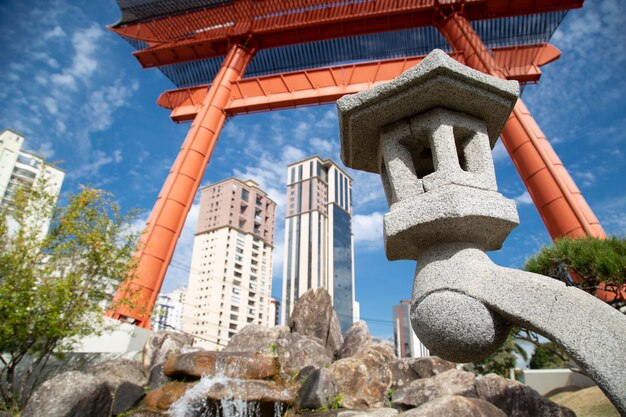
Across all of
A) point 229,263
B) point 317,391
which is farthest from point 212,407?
point 229,263

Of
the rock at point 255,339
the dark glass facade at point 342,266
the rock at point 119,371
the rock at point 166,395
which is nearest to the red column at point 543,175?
the rock at point 255,339

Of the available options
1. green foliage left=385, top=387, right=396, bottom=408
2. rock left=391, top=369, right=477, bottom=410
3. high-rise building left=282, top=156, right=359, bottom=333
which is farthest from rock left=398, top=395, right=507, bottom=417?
high-rise building left=282, top=156, right=359, bottom=333

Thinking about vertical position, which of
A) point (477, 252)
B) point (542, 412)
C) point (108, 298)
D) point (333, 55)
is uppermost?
point (333, 55)

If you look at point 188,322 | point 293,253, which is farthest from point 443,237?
point 293,253

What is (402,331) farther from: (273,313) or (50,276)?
(50,276)

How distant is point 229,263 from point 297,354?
5425cm

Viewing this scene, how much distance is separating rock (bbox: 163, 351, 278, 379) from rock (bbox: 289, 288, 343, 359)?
3.13 metres

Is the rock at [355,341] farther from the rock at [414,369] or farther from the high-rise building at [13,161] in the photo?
the high-rise building at [13,161]

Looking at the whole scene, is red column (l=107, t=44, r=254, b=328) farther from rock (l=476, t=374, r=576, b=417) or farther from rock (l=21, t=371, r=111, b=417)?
rock (l=476, t=374, r=576, b=417)

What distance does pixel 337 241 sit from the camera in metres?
72.8

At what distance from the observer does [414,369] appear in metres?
8.10

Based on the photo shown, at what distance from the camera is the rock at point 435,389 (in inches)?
253

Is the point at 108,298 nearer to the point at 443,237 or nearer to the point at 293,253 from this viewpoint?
the point at 443,237

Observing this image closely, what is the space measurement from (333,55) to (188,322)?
51.1 metres
